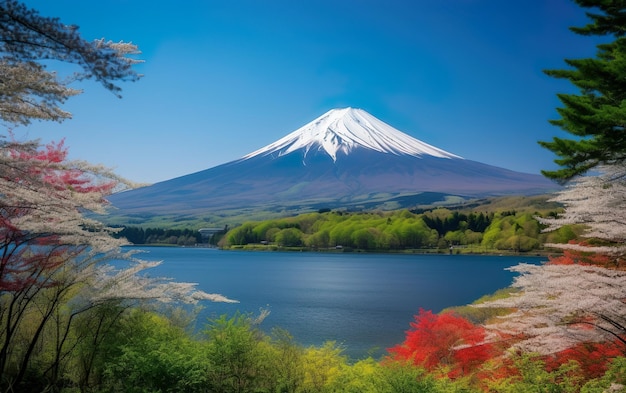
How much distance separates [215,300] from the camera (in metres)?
8.22

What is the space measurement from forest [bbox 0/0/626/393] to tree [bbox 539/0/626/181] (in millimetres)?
34

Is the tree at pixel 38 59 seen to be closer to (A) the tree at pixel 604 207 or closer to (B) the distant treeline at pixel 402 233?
(A) the tree at pixel 604 207

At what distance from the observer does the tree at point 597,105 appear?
8.84 meters

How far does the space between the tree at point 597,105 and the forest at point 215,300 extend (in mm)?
34

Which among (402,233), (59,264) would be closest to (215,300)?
(59,264)

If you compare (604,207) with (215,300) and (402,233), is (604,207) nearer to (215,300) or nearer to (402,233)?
(215,300)

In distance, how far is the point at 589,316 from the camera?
27.6ft

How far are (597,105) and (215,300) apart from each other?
27.1 ft

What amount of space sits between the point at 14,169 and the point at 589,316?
8.62 meters

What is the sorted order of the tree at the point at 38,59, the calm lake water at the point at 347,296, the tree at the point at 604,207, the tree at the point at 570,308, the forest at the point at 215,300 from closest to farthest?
the tree at the point at 38,59, the forest at the point at 215,300, the tree at the point at 570,308, the tree at the point at 604,207, the calm lake water at the point at 347,296

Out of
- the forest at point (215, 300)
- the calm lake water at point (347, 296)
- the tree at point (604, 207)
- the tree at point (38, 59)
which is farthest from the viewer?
the calm lake water at point (347, 296)

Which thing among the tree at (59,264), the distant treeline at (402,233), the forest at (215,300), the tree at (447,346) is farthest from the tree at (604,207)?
the distant treeline at (402,233)

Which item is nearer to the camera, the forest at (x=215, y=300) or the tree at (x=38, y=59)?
the tree at (x=38, y=59)

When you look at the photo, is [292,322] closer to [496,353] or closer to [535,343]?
[496,353]
